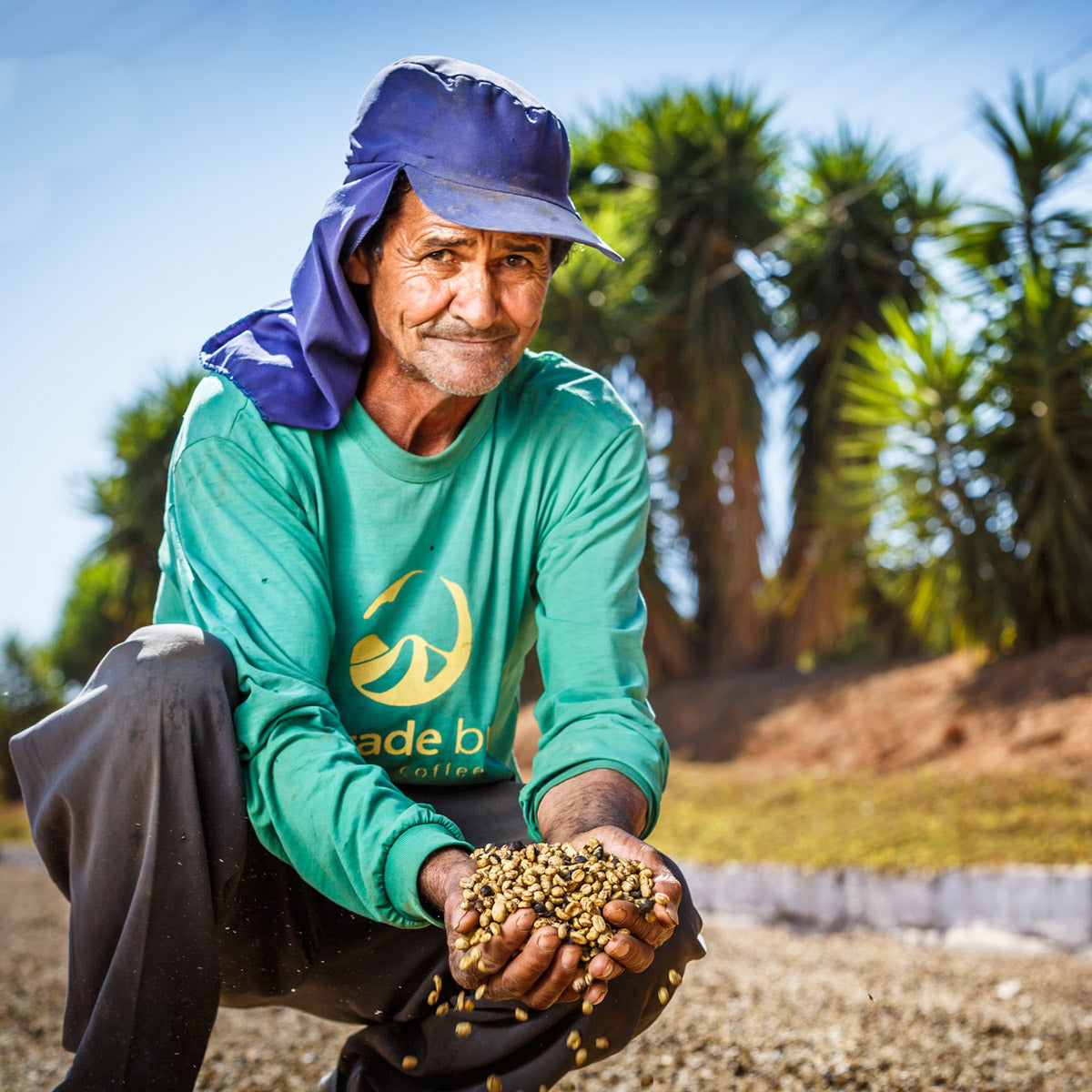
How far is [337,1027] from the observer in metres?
3.23

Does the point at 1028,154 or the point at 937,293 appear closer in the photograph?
the point at 1028,154

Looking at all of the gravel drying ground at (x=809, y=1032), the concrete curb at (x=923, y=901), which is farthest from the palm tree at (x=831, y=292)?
the gravel drying ground at (x=809, y=1032)

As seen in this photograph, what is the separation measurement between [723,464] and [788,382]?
1.08m

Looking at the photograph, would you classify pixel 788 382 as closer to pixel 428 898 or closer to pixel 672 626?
pixel 672 626

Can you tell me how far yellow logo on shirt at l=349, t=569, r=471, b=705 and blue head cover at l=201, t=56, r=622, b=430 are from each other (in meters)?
0.36

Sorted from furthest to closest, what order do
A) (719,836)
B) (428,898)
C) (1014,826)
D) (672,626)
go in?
(672,626)
(719,836)
(1014,826)
(428,898)

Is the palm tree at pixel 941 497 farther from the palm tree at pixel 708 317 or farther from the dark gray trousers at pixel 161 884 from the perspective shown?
the dark gray trousers at pixel 161 884

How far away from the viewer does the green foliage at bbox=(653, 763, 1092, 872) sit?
190 inches

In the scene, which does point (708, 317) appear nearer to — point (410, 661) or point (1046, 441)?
point (1046, 441)

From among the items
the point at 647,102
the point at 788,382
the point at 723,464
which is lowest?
the point at 723,464

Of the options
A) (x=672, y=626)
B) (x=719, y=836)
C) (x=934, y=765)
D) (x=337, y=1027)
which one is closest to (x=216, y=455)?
(x=337, y=1027)

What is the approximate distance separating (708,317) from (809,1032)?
30.3 ft

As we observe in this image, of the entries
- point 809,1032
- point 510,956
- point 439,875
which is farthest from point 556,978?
point 809,1032

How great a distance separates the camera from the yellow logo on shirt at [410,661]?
206 centimetres
